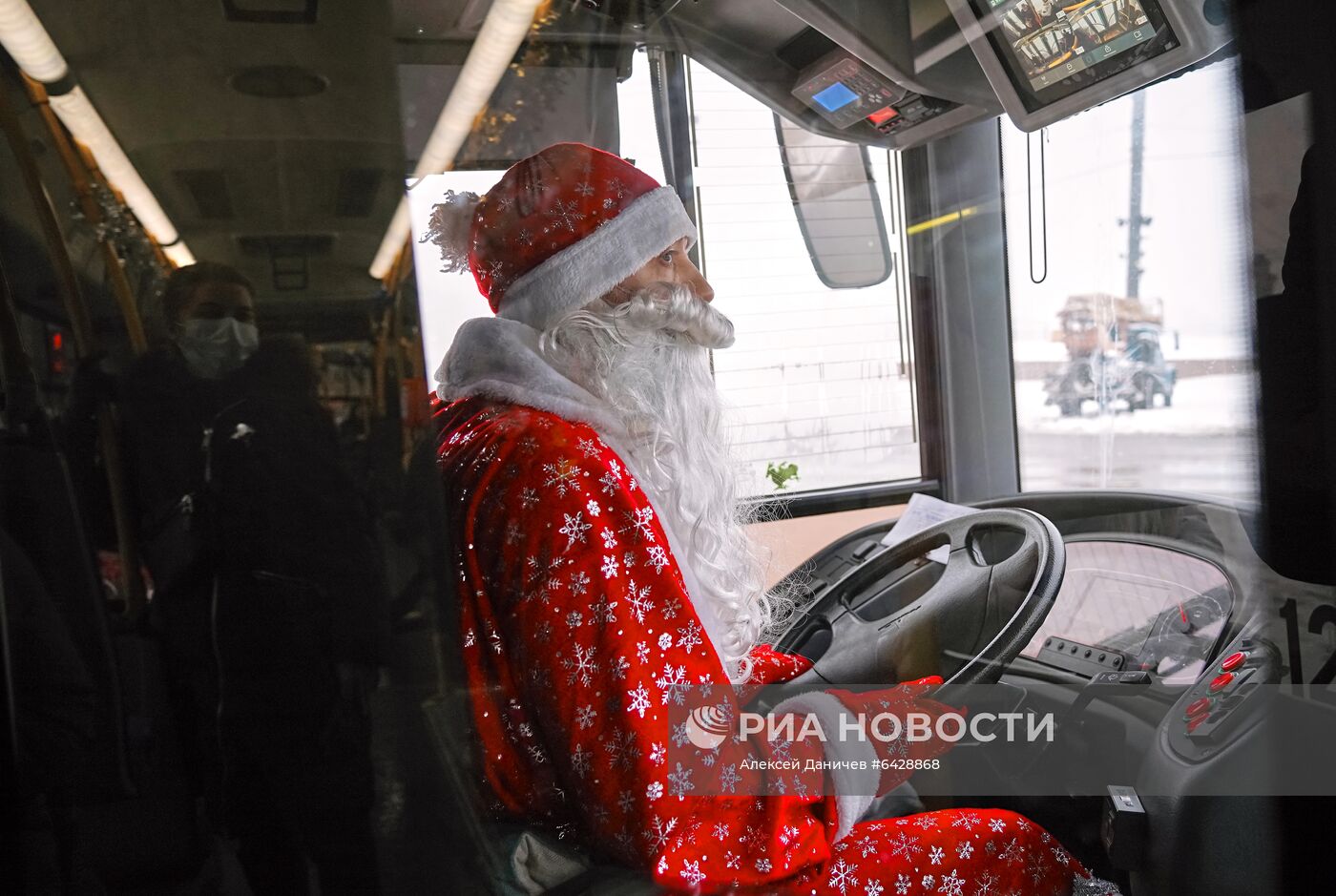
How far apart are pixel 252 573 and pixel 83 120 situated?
0.40 meters

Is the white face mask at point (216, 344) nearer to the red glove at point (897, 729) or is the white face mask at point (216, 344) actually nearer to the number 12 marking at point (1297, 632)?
the red glove at point (897, 729)

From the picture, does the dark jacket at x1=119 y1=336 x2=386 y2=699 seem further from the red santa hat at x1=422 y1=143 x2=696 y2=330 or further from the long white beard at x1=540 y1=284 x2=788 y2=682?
the long white beard at x1=540 y1=284 x2=788 y2=682

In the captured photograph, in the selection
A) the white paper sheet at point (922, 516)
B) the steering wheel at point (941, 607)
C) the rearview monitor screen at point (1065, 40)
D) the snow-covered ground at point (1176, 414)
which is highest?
the rearview monitor screen at point (1065, 40)

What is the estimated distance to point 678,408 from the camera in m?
1.34

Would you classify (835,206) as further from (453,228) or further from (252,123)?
(252,123)

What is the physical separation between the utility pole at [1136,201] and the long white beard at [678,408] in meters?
0.64

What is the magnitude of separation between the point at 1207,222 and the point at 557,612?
997mm

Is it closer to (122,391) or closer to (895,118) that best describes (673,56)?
(895,118)

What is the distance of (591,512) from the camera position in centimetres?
114

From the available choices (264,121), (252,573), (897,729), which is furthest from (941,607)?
(264,121)

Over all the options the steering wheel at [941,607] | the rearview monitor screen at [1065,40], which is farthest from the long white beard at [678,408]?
the rearview monitor screen at [1065,40]

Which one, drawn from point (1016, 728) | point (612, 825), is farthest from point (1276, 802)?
point (612, 825)

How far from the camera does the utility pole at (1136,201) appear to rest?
139 centimetres

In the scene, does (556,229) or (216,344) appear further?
(556,229)
